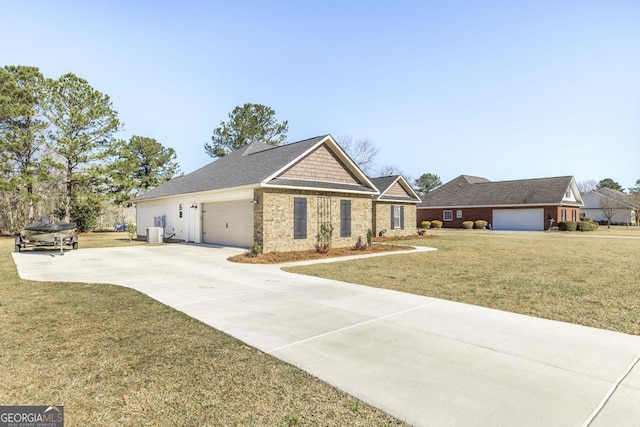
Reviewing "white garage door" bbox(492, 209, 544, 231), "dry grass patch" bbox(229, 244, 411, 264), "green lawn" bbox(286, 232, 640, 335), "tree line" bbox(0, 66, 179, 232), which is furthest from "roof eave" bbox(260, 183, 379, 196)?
"white garage door" bbox(492, 209, 544, 231)

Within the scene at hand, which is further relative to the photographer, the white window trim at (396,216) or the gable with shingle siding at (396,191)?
the white window trim at (396,216)

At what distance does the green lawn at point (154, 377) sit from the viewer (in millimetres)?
2898

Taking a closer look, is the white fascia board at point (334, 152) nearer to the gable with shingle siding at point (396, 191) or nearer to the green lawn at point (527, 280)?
the green lawn at point (527, 280)

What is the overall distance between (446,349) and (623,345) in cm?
235

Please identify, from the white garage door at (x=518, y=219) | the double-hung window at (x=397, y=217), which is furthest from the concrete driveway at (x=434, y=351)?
the white garage door at (x=518, y=219)

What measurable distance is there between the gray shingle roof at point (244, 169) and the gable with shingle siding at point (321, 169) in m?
0.43

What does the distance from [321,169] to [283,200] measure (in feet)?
9.43

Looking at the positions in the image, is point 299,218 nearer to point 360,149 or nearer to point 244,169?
point 244,169

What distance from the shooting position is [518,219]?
36.7m

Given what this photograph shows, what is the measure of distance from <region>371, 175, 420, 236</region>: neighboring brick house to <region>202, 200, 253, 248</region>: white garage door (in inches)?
428

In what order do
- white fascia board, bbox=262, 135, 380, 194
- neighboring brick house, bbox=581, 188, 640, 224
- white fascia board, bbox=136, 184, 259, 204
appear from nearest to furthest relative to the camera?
white fascia board, bbox=262, 135, 380, 194 → white fascia board, bbox=136, 184, 259, 204 → neighboring brick house, bbox=581, 188, 640, 224

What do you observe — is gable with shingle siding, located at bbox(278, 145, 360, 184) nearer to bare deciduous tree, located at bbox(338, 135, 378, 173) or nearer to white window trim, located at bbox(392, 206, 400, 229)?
white window trim, located at bbox(392, 206, 400, 229)

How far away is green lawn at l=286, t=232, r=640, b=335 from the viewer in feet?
20.1

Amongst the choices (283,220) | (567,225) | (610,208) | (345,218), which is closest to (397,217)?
(345,218)
